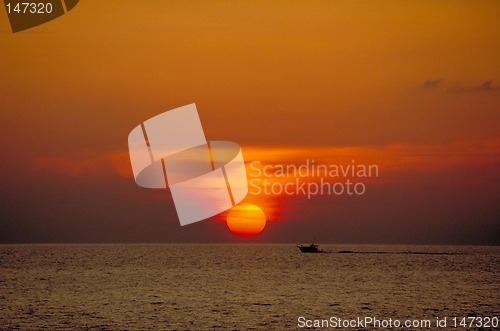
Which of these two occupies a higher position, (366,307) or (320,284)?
(320,284)

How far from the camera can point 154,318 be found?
55.0 metres

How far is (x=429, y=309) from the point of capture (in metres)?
64.1

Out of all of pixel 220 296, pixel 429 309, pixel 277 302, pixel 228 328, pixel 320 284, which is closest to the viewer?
pixel 228 328

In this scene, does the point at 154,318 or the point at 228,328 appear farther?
the point at 154,318

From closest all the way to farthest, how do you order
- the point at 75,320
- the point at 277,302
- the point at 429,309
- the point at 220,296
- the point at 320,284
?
the point at 75,320
the point at 429,309
the point at 277,302
the point at 220,296
the point at 320,284

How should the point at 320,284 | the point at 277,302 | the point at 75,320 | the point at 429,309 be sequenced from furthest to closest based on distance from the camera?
the point at 320,284
the point at 277,302
the point at 429,309
the point at 75,320

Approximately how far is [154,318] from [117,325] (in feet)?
14.9

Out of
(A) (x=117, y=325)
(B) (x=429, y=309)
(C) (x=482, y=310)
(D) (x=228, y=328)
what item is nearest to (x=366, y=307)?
(B) (x=429, y=309)

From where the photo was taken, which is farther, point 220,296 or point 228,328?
point 220,296

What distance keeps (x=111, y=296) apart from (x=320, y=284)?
3192 cm

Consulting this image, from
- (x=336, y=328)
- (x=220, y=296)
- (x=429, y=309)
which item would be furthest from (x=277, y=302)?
(x=336, y=328)

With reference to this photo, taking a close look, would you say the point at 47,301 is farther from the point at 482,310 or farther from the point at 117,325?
the point at 482,310

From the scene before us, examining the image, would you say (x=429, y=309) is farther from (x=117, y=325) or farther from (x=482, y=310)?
(x=117, y=325)

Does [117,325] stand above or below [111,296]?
below
